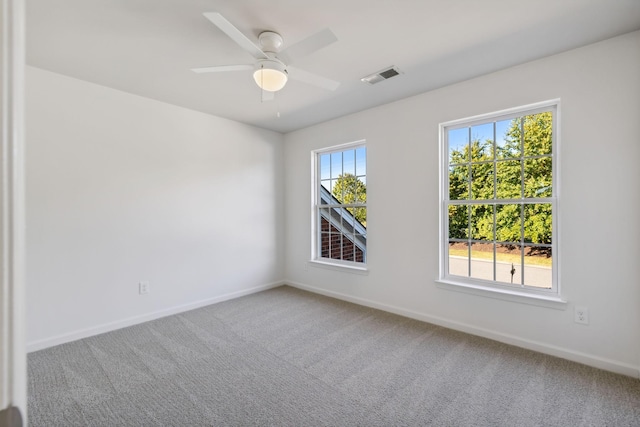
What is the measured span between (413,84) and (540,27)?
1.11 meters

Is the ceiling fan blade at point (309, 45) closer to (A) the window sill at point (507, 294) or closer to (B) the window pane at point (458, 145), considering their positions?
(B) the window pane at point (458, 145)

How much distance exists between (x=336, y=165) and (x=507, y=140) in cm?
218

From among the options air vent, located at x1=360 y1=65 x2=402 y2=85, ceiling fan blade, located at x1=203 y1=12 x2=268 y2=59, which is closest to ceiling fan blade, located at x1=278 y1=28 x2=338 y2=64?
ceiling fan blade, located at x1=203 y1=12 x2=268 y2=59

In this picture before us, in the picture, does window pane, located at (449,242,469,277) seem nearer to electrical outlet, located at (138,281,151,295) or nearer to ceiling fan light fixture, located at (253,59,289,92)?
ceiling fan light fixture, located at (253,59,289,92)

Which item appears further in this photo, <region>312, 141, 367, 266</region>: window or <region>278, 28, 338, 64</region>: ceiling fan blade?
<region>312, 141, 367, 266</region>: window

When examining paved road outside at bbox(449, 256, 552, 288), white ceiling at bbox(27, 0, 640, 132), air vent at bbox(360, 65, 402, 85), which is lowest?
paved road outside at bbox(449, 256, 552, 288)

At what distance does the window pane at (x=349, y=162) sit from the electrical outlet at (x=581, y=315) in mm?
2726

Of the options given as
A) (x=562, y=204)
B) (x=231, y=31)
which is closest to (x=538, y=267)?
(x=562, y=204)

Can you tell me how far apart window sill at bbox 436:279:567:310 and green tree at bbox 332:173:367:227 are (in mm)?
1307

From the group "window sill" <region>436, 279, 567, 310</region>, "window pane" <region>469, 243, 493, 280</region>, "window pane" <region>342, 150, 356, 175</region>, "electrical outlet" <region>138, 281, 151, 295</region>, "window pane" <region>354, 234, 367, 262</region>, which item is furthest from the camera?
"window pane" <region>342, 150, 356, 175</region>

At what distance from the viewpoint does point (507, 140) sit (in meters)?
2.86

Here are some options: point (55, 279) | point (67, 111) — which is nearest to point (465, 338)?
point (55, 279)

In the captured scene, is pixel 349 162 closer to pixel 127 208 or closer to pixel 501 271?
pixel 501 271

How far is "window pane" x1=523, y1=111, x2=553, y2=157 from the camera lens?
2.63m
